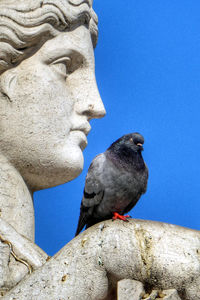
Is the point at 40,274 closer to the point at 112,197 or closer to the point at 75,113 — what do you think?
the point at 112,197

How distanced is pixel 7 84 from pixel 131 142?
3.73ft

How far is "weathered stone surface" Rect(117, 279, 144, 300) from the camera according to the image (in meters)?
3.39

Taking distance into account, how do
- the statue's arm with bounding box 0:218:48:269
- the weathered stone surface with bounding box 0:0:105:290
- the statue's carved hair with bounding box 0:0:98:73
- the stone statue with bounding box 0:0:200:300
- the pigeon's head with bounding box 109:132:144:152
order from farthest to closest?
the pigeon's head with bounding box 109:132:144:152
the statue's carved hair with bounding box 0:0:98:73
the weathered stone surface with bounding box 0:0:105:290
the statue's arm with bounding box 0:218:48:269
the stone statue with bounding box 0:0:200:300

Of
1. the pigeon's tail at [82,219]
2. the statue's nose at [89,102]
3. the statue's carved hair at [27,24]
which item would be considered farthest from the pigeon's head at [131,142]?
the statue's carved hair at [27,24]

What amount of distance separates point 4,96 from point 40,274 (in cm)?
149

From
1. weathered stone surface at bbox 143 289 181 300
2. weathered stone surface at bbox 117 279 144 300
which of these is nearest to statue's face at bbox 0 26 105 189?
weathered stone surface at bbox 117 279 144 300

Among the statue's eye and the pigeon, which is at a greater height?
the statue's eye

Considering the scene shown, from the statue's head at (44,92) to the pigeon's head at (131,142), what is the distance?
1.14ft

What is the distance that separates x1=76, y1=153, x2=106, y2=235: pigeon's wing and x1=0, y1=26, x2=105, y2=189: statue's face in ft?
0.37

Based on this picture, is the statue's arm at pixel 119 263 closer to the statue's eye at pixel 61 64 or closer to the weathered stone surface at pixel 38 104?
the weathered stone surface at pixel 38 104

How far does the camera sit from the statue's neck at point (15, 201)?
438 cm

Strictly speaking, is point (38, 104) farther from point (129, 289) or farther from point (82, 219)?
point (129, 289)

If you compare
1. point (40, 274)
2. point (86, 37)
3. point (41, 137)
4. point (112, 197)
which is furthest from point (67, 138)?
point (40, 274)

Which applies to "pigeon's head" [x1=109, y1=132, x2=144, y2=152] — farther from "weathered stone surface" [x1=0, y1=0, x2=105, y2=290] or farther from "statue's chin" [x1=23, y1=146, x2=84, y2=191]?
"statue's chin" [x1=23, y1=146, x2=84, y2=191]
